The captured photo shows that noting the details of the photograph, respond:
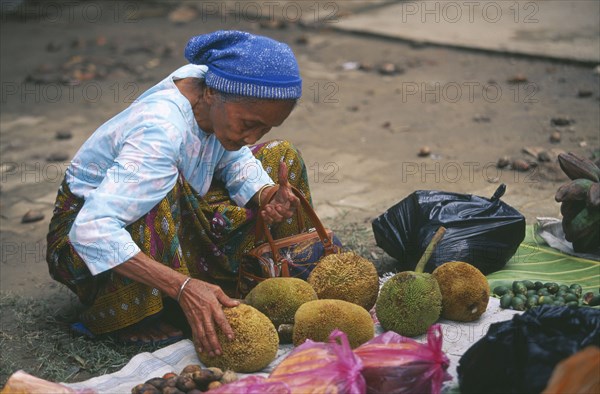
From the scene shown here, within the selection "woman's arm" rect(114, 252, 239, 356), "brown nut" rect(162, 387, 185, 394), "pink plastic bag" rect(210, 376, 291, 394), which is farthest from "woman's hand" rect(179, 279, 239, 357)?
"pink plastic bag" rect(210, 376, 291, 394)

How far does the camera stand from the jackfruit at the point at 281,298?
2.95 m

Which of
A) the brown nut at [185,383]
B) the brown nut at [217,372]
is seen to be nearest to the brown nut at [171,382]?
the brown nut at [185,383]

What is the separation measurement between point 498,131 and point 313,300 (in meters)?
3.19

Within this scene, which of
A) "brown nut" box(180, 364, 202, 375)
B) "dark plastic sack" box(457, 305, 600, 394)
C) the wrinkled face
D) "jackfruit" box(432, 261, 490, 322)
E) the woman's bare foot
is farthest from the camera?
the woman's bare foot

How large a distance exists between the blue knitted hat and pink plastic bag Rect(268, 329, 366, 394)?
926mm

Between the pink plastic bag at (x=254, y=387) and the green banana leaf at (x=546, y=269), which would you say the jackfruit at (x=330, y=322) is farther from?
the green banana leaf at (x=546, y=269)

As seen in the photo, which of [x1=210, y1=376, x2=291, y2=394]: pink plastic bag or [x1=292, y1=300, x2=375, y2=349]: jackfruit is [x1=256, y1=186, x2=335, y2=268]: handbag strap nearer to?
[x1=292, y1=300, x2=375, y2=349]: jackfruit

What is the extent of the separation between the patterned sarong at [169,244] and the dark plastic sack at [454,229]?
0.53 meters

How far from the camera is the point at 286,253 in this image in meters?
3.33

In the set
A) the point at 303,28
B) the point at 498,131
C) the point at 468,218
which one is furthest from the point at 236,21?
the point at 468,218

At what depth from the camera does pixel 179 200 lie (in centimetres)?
320

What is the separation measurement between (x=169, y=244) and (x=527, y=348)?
1383 millimetres

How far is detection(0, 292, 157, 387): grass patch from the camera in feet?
10.1

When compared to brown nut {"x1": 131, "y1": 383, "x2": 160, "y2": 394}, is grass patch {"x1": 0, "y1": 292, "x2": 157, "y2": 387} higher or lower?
lower
